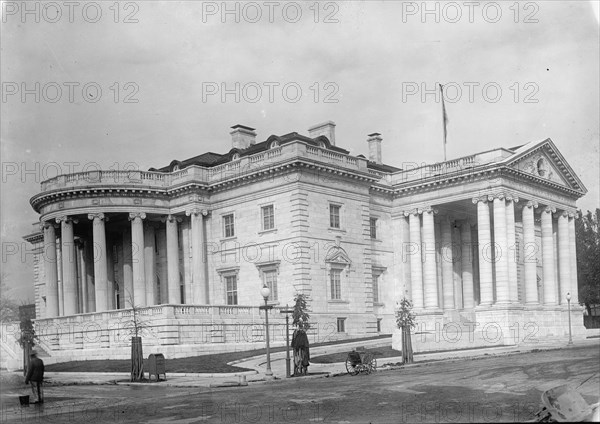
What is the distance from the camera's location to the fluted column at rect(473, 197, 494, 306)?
152 ft

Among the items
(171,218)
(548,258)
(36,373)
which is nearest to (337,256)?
(171,218)

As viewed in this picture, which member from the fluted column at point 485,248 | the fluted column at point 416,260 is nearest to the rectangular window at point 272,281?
the fluted column at point 416,260

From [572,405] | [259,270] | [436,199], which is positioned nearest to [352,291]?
[259,270]

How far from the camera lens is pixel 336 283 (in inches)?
1756

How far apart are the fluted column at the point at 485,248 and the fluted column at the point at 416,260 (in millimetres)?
4800

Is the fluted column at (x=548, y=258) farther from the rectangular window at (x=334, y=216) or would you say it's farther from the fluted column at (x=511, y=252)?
the rectangular window at (x=334, y=216)

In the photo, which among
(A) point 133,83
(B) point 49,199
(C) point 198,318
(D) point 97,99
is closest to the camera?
(A) point 133,83

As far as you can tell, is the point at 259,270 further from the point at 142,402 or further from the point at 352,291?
the point at 142,402

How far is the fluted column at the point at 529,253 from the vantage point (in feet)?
157

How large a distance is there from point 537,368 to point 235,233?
88.3ft

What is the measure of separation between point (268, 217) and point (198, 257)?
20.2 feet

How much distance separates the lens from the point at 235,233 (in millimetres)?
46656

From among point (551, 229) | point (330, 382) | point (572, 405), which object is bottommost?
point (330, 382)

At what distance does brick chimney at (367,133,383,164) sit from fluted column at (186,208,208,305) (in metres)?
18.2
